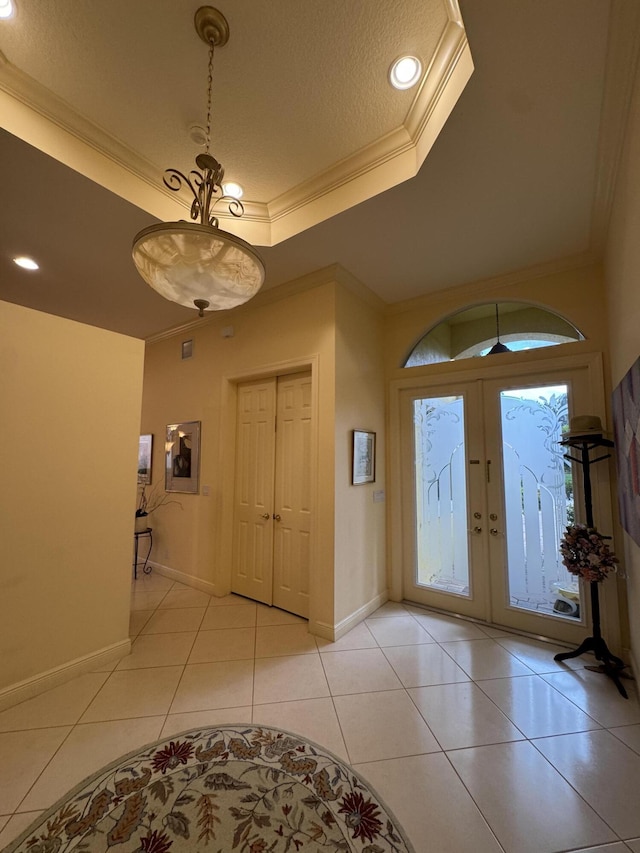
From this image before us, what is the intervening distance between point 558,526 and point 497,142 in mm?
2783

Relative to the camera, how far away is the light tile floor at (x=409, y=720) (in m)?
1.42

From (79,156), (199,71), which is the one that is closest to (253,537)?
(79,156)

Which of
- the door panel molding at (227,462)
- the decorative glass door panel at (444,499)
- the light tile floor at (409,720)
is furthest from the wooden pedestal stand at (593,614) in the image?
the door panel molding at (227,462)

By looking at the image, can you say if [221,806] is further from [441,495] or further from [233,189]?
[233,189]

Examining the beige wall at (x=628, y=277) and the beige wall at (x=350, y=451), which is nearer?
the beige wall at (x=628, y=277)

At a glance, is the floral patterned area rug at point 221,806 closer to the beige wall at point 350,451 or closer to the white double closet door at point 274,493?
the beige wall at point 350,451

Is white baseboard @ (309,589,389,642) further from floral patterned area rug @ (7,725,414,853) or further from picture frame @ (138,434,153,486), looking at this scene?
picture frame @ (138,434,153,486)

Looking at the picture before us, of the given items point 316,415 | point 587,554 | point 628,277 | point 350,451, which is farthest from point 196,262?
point 587,554

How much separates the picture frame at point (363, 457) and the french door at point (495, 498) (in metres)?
0.44

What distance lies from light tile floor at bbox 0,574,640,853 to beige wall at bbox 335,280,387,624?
0.43 meters

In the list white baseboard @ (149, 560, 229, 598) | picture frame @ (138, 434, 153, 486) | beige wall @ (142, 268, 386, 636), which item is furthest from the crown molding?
white baseboard @ (149, 560, 229, 598)

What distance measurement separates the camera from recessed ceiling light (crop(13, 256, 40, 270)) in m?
3.00

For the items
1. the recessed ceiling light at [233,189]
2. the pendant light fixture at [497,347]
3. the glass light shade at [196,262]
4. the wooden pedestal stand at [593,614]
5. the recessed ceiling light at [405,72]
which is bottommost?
the wooden pedestal stand at [593,614]

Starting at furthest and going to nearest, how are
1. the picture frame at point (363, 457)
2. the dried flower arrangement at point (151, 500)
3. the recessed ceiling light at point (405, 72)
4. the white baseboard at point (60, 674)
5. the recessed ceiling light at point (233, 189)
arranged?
1. the dried flower arrangement at point (151, 500)
2. the picture frame at point (363, 457)
3. the recessed ceiling light at point (233, 189)
4. the white baseboard at point (60, 674)
5. the recessed ceiling light at point (405, 72)
